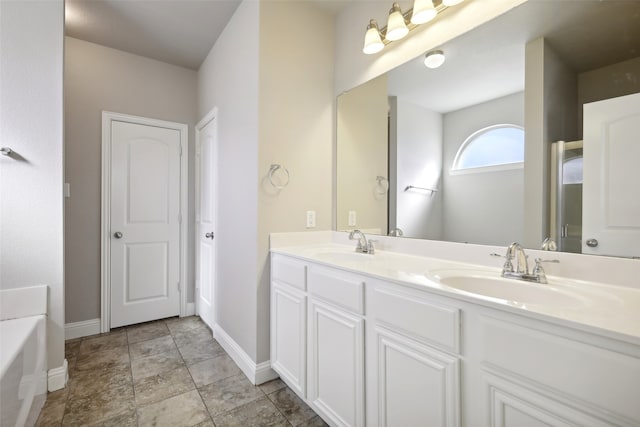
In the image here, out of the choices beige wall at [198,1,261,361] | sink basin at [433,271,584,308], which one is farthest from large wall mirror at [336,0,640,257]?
beige wall at [198,1,261,361]

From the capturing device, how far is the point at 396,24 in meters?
1.67

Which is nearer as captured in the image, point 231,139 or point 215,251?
point 231,139

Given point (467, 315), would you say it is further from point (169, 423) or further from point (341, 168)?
point (169, 423)

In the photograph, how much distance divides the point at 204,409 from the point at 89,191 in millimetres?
2225

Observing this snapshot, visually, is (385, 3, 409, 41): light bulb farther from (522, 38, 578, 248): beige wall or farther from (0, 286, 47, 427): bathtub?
(0, 286, 47, 427): bathtub

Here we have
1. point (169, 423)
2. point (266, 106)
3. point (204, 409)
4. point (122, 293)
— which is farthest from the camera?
point (122, 293)

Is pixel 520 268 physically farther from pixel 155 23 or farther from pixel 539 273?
pixel 155 23

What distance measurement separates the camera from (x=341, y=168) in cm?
225

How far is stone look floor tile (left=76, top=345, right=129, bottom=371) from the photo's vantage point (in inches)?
85.0

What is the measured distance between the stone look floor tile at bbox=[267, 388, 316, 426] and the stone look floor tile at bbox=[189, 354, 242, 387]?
42cm

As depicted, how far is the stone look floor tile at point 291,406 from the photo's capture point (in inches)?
63.7

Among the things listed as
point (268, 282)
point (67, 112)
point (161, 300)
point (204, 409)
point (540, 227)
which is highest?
point (67, 112)

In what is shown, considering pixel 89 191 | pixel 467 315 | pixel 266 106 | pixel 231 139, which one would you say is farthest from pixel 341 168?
pixel 89 191

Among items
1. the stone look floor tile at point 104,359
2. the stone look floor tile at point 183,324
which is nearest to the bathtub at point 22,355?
the stone look floor tile at point 104,359
